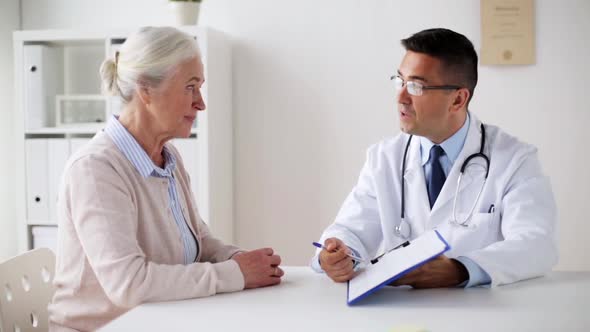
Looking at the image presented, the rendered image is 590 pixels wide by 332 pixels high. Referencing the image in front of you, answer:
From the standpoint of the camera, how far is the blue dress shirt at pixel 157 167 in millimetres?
1801

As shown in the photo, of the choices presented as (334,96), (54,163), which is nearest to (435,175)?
(334,96)

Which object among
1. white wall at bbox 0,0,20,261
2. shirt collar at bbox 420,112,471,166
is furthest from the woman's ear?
white wall at bbox 0,0,20,261

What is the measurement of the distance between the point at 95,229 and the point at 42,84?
2087 mm

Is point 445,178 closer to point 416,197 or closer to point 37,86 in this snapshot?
point 416,197

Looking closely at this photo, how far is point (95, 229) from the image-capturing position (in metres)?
1.63

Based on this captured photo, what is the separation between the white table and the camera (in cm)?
139

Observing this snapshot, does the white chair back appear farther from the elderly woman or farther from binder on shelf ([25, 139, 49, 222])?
binder on shelf ([25, 139, 49, 222])

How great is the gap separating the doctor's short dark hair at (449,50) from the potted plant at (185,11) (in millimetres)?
1602

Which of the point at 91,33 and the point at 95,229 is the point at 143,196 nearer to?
the point at 95,229

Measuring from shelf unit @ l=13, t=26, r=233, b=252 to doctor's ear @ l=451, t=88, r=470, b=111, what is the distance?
4.91 ft

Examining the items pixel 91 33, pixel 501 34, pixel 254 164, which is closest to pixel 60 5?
Result: pixel 91 33

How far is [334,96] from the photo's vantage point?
11.9 ft

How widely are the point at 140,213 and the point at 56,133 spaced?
2.01 meters

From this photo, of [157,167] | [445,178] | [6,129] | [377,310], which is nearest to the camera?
[377,310]
